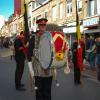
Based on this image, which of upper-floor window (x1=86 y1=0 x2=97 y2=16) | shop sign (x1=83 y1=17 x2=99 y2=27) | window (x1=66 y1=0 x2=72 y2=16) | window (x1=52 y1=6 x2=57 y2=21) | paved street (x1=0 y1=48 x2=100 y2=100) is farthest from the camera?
window (x1=52 y1=6 x2=57 y2=21)

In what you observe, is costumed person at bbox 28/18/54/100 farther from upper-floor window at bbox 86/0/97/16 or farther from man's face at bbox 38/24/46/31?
upper-floor window at bbox 86/0/97/16

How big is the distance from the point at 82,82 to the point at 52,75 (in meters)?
6.67

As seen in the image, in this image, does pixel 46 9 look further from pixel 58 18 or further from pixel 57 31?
pixel 57 31

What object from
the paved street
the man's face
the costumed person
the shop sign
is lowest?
the paved street

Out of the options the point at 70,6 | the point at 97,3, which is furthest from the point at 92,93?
the point at 70,6

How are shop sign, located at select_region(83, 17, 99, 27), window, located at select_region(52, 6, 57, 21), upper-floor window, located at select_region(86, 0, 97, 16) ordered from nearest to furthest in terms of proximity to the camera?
shop sign, located at select_region(83, 17, 99, 27) → upper-floor window, located at select_region(86, 0, 97, 16) → window, located at select_region(52, 6, 57, 21)

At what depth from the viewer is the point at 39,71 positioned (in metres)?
7.62

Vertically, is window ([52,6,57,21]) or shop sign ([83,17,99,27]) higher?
window ([52,6,57,21])

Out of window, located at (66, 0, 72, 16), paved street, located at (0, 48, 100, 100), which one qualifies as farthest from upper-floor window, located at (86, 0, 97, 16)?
paved street, located at (0, 48, 100, 100)

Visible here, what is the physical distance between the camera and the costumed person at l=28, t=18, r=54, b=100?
7.62m

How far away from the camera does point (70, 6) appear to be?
37.8m

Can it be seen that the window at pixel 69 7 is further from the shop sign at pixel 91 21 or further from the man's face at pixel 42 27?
the man's face at pixel 42 27

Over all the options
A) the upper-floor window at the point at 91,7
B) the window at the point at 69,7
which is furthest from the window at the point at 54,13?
the upper-floor window at the point at 91,7

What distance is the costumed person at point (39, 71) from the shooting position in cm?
762
